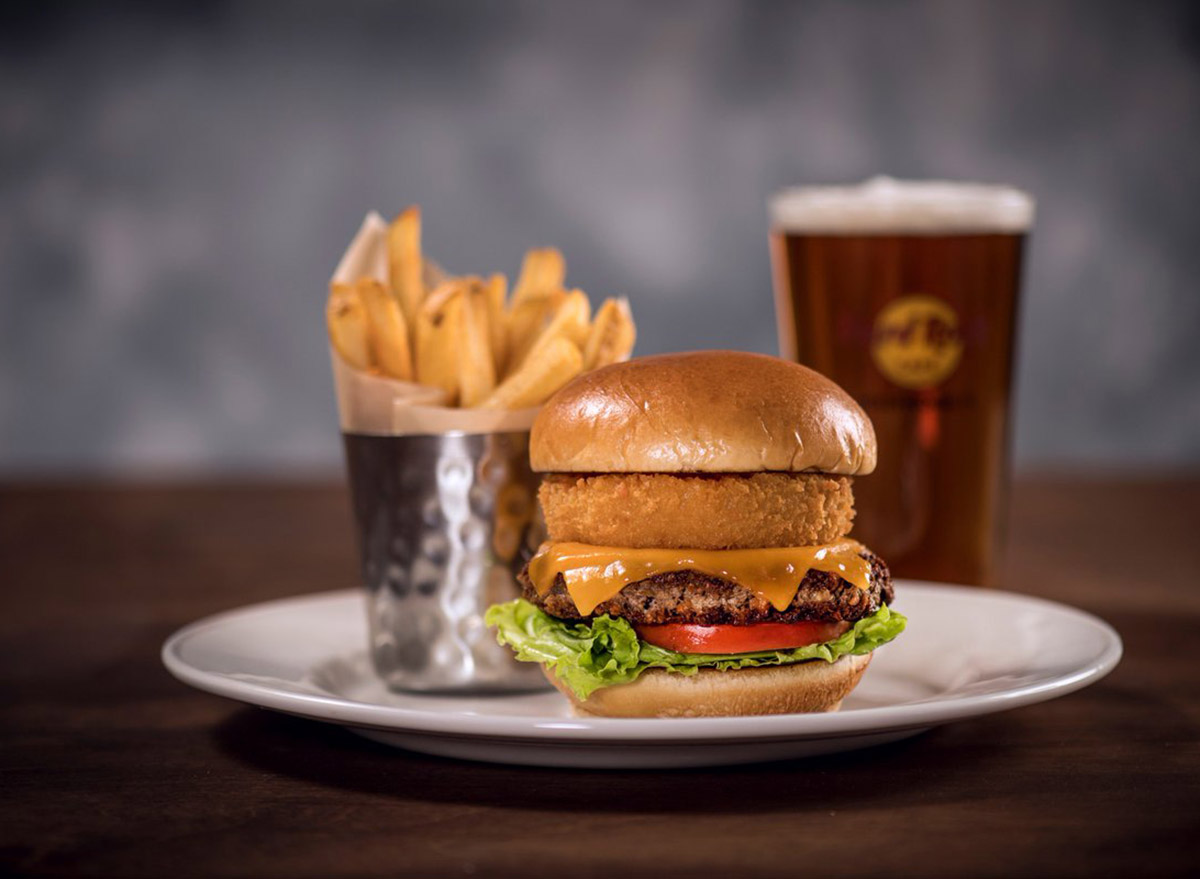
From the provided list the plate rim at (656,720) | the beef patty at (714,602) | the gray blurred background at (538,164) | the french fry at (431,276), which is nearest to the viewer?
the plate rim at (656,720)

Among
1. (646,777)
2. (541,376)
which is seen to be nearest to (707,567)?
(646,777)

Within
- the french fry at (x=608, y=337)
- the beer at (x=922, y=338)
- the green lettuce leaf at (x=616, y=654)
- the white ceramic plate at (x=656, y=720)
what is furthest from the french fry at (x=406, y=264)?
the beer at (x=922, y=338)

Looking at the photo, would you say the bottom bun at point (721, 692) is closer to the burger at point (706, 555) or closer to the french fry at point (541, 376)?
the burger at point (706, 555)

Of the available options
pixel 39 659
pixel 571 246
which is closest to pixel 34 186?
pixel 571 246

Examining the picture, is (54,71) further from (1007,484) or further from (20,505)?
(1007,484)

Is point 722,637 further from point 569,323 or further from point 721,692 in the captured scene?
point 569,323

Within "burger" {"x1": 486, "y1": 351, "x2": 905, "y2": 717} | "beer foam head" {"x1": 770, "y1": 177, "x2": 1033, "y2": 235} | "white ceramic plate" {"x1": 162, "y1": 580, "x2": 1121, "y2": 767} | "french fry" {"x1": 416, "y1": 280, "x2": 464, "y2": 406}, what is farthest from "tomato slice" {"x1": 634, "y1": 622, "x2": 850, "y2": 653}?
"beer foam head" {"x1": 770, "y1": 177, "x2": 1033, "y2": 235}
